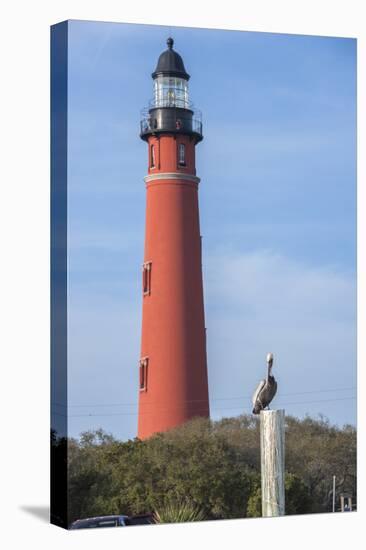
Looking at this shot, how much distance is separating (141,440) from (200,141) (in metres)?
4.48

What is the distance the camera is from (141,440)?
2323cm

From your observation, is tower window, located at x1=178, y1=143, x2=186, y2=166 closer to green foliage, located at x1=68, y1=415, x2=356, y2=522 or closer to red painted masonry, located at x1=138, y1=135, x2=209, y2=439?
red painted masonry, located at x1=138, y1=135, x2=209, y2=439

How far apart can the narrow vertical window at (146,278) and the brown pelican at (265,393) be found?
2036 mm

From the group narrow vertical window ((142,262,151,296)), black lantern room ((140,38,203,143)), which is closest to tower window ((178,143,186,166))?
black lantern room ((140,38,203,143))

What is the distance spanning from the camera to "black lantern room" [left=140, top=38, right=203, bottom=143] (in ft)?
77.6

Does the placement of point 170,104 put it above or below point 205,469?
above

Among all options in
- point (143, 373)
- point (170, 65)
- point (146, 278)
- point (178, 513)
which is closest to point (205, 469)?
point (178, 513)

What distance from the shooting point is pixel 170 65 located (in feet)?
77.8

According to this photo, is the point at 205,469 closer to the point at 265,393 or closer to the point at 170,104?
the point at 265,393

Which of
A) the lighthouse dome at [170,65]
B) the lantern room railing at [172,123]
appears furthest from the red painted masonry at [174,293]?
the lighthouse dome at [170,65]

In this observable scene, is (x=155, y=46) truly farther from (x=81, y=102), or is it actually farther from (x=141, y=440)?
Answer: (x=141, y=440)

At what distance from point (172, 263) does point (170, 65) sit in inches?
116

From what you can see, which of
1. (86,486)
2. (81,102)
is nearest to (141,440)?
(86,486)

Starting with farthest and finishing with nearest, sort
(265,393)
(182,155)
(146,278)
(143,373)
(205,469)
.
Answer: (182,155)
(146,278)
(143,373)
(205,469)
(265,393)
